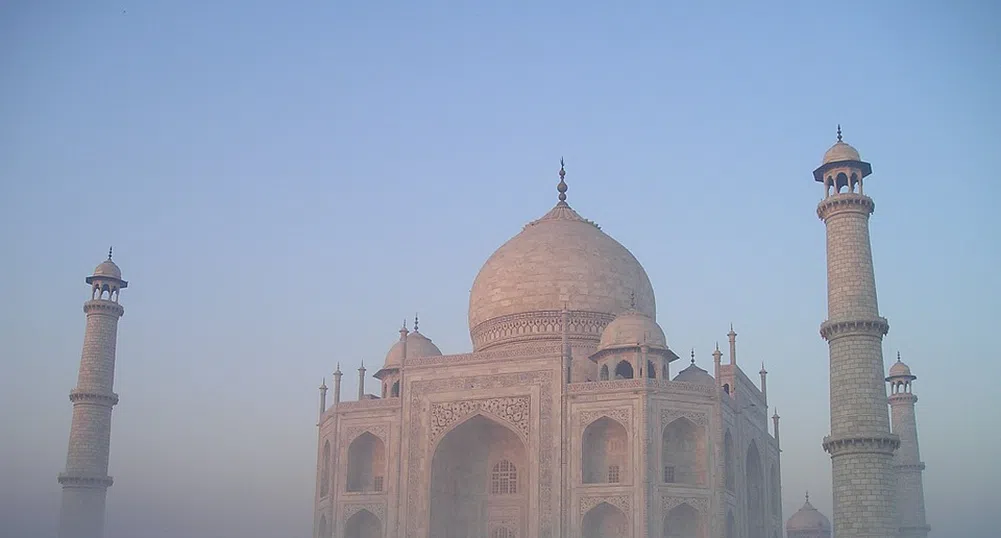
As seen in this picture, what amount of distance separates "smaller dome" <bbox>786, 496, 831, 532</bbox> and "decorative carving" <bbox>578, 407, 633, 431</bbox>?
15.8 metres

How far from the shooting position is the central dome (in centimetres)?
2664

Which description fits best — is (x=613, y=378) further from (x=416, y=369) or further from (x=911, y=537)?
(x=911, y=537)

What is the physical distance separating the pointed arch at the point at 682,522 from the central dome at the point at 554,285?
535 cm

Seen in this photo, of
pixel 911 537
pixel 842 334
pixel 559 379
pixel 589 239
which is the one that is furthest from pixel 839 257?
pixel 911 537

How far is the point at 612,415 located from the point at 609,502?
5.62ft

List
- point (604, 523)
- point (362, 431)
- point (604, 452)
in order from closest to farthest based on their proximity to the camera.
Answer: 1. point (604, 523)
2. point (604, 452)
3. point (362, 431)

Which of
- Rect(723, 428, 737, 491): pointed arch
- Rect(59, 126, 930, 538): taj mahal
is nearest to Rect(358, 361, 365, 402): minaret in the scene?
Rect(59, 126, 930, 538): taj mahal

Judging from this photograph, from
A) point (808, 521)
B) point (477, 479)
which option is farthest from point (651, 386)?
point (808, 521)

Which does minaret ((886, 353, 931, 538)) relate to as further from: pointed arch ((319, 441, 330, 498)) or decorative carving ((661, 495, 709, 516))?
pointed arch ((319, 441, 330, 498))

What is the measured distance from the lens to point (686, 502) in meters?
22.0

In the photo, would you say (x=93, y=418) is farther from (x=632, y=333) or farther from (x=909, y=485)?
(x=909, y=485)

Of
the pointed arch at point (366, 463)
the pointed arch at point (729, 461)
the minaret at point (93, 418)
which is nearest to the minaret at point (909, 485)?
the pointed arch at point (729, 461)

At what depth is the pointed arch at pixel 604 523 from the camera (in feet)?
73.4

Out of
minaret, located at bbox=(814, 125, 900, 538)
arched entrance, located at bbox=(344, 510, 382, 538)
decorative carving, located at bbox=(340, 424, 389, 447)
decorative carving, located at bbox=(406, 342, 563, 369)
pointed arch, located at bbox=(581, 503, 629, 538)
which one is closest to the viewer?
minaret, located at bbox=(814, 125, 900, 538)
